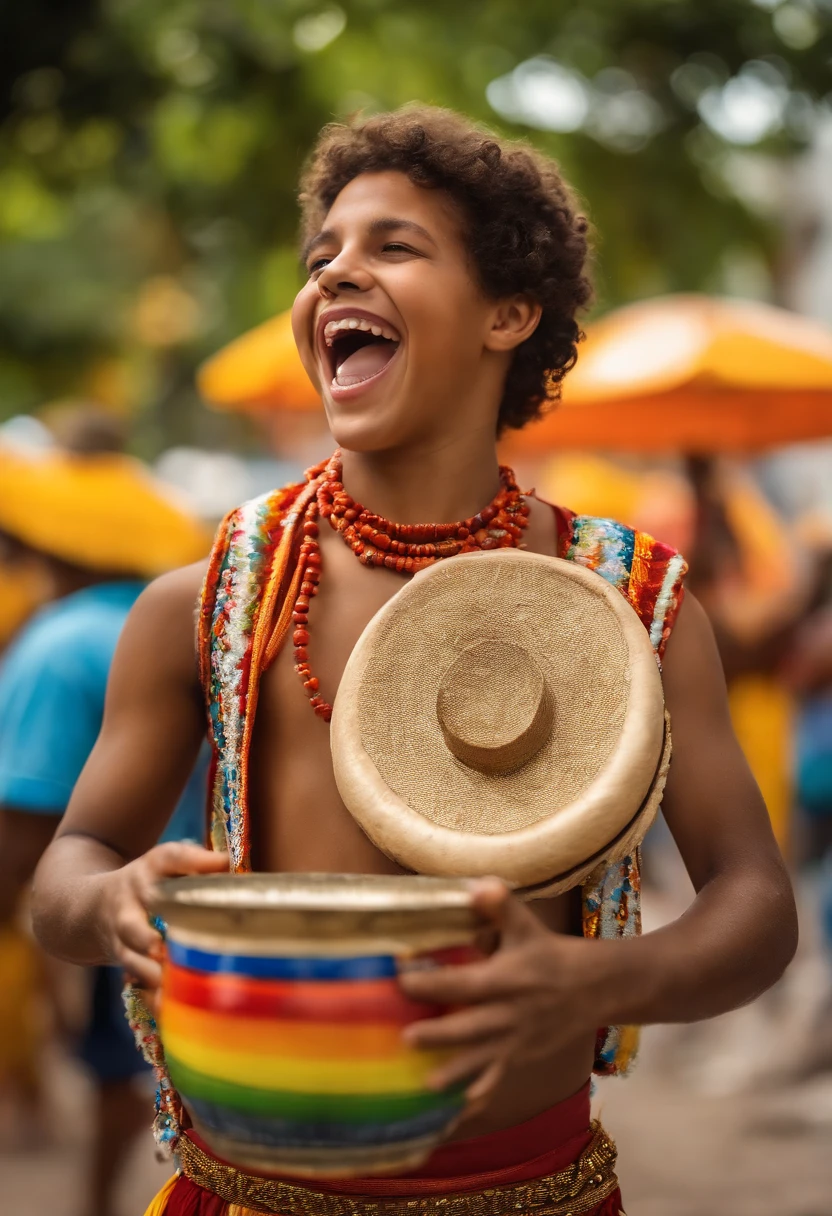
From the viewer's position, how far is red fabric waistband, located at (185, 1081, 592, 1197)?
178 centimetres

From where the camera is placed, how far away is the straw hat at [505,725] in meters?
1.58

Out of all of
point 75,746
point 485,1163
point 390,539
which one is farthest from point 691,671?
point 75,746

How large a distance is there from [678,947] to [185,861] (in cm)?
54

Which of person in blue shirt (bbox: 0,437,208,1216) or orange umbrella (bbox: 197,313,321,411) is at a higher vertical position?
orange umbrella (bbox: 197,313,321,411)

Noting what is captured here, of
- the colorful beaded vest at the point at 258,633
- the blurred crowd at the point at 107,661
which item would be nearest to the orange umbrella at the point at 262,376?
the blurred crowd at the point at 107,661

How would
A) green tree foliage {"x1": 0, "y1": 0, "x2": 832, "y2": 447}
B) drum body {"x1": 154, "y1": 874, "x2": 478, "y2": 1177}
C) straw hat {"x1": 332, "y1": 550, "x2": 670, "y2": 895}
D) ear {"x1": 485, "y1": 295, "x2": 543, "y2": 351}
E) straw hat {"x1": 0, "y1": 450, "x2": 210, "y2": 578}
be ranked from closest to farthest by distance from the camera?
drum body {"x1": 154, "y1": 874, "x2": 478, "y2": 1177}, straw hat {"x1": 332, "y1": 550, "x2": 670, "y2": 895}, ear {"x1": 485, "y1": 295, "x2": 543, "y2": 351}, straw hat {"x1": 0, "y1": 450, "x2": 210, "y2": 578}, green tree foliage {"x1": 0, "y1": 0, "x2": 832, "y2": 447}

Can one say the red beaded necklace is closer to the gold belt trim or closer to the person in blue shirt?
the gold belt trim

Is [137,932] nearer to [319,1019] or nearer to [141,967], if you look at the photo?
[141,967]

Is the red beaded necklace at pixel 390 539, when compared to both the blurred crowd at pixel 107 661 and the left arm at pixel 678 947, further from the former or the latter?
the blurred crowd at pixel 107 661

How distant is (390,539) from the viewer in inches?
76.8

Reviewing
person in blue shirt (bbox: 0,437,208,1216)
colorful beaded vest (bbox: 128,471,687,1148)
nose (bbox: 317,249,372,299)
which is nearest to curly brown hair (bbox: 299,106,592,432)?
nose (bbox: 317,249,372,299)

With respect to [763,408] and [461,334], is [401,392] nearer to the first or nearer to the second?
[461,334]

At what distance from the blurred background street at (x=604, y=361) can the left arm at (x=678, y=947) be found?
95.7 inches

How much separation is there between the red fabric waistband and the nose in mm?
1064
